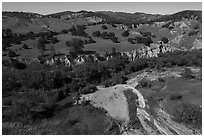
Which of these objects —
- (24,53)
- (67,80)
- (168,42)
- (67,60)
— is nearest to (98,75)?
(67,80)

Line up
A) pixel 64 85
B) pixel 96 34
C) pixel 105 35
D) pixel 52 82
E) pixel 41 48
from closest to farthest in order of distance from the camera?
pixel 52 82 → pixel 64 85 → pixel 41 48 → pixel 105 35 → pixel 96 34

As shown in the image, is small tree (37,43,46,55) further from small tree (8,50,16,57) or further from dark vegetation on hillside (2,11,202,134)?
small tree (8,50,16,57)

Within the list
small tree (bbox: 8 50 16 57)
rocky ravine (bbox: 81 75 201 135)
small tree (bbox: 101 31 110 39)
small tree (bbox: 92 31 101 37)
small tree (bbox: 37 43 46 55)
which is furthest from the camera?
small tree (bbox: 92 31 101 37)

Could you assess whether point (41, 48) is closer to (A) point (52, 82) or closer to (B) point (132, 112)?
(A) point (52, 82)

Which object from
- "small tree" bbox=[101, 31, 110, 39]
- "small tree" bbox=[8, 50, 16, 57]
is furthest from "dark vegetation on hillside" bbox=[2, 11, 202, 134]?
"small tree" bbox=[101, 31, 110, 39]

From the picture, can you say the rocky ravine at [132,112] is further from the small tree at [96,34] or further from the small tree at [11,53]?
the small tree at [96,34]

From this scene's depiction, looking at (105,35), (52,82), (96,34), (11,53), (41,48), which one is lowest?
(52,82)

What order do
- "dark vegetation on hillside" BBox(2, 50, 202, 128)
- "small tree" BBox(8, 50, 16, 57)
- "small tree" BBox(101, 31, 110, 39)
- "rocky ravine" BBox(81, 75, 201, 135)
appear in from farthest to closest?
"small tree" BBox(101, 31, 110, 39)
"small tree" BBox(8, 50, 16, 57)
"dark vegetation on hillside" BBox(2, 50, 202, 128)
"rocky ravine" BBox(81, 75, 201, 135)

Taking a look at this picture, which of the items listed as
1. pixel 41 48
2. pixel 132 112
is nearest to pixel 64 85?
pixel 132 112
